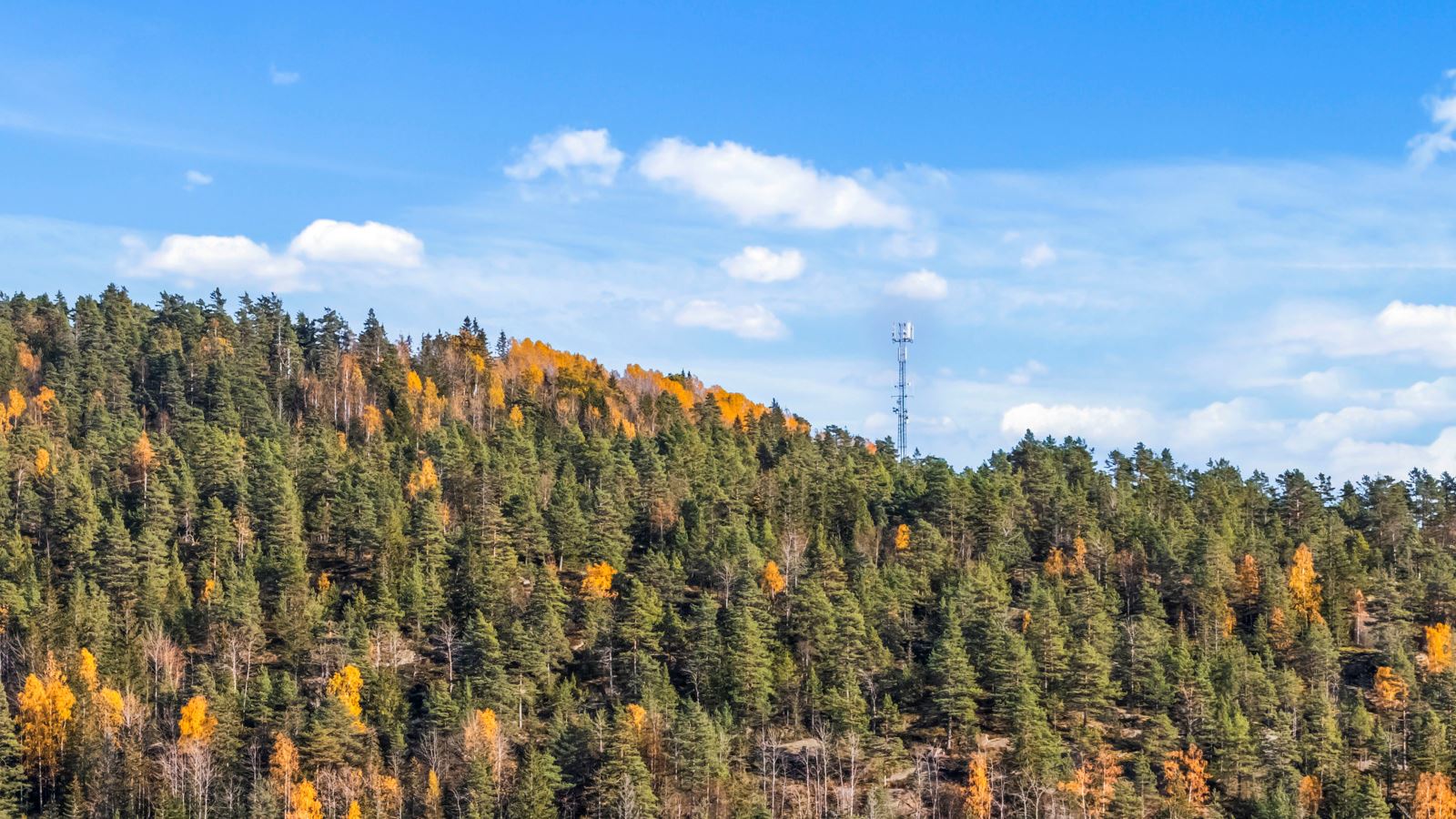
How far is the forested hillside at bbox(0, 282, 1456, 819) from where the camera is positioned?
10062 centimetres

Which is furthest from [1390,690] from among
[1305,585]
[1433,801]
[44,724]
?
[44,724]

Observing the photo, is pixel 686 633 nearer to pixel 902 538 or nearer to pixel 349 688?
pixel 349 688

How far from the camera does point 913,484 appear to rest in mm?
156375

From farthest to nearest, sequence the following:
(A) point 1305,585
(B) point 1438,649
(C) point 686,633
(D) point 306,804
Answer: (A) point 1305,585 < (B) point 1438,649 < (C) point 686,633 < (D) point 306,804

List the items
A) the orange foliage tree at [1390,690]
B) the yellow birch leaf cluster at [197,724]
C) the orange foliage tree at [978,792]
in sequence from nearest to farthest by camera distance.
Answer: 1. the orange foliage tree at [978,792]
2. the yellow birch leaf cluster at [197,724]
3. the orange foliage tree at [1390,690]

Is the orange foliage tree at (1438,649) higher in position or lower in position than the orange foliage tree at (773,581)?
lower

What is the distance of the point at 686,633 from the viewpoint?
117938mm

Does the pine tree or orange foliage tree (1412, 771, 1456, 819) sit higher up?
the pine tree

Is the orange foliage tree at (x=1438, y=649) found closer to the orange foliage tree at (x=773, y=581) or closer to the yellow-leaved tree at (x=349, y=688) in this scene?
the orange foliage tree at (x=773, y=581)

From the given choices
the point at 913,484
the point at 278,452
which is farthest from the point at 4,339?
the point at 913,484

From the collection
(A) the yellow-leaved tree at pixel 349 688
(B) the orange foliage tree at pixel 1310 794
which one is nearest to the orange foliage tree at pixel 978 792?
(B) the orange foliage tree at pixel 1310 794

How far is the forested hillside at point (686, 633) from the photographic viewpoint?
101 meters

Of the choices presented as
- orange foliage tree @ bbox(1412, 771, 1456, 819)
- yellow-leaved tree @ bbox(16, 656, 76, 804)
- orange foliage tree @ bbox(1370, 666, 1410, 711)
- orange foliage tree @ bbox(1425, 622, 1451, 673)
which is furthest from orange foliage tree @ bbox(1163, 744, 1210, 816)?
yellow-leaved tree @ bbox(16, 656, 76, 804)

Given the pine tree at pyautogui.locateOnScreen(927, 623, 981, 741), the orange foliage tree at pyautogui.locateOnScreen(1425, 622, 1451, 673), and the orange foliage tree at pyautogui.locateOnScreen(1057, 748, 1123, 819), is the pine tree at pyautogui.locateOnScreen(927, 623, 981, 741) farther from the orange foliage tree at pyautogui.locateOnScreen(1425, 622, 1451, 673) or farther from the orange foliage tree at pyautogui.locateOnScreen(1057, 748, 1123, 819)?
the orange foliage tree at pyautogui.locateOnScreen(1425, 622, 1451, 673)
